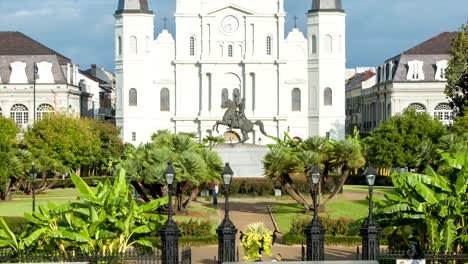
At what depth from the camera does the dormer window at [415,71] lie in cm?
13000

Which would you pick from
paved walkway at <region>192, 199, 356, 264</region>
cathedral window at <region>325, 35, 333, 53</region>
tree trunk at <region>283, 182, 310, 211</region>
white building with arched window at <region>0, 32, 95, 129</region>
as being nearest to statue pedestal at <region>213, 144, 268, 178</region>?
paved walkway at <region>192, 199, 356, 264</region>

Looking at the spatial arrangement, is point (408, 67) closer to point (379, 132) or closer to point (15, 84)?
point (379, 132)

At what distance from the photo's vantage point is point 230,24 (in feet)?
430

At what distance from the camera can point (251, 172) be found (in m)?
84.6

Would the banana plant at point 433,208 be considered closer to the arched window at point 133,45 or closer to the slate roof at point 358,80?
the arched window at point 133,45

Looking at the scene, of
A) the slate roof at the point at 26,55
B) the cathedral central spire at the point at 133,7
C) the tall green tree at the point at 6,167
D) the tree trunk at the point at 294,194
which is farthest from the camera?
the cathedral central spire at the point at 133,7

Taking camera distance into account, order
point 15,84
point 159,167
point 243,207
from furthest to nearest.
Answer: point 15,84 < point 243,207 < point 159,167

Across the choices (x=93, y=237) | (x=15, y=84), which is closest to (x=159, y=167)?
(x=93, y=237)

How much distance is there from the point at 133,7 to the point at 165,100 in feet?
36.3

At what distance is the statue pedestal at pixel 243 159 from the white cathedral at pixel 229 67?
4426 cm

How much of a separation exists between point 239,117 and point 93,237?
4920 centimetres

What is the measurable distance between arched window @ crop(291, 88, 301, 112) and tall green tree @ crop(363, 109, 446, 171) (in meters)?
34.3

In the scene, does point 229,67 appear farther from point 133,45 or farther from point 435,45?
point 435,45


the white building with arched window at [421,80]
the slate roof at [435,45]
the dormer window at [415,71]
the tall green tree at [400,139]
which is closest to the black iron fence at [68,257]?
the tall green tree at [400,139]
